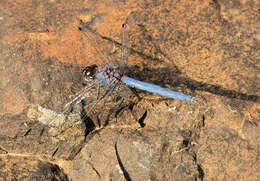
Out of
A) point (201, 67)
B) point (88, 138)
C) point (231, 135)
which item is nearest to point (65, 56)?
point (88, 138)

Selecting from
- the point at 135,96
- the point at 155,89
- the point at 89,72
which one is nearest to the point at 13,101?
the point at 89,72

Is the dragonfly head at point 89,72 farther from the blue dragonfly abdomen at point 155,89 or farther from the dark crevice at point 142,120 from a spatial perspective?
the dark crevice at point 142,120

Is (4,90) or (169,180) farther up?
(4,90)

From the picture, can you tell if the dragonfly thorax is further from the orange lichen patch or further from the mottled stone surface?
the orange lichen patch

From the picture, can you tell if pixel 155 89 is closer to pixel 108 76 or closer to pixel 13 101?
pixel 108 76

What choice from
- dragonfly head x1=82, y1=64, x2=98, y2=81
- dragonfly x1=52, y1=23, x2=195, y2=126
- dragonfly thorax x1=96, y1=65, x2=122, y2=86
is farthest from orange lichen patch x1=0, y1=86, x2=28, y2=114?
dragonfly thorax x1=96, y1=65, x2=122, y2=86

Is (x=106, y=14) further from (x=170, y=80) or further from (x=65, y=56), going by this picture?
(x=170, y=80)
